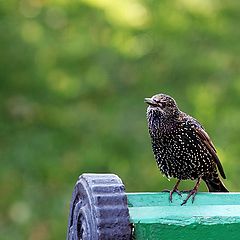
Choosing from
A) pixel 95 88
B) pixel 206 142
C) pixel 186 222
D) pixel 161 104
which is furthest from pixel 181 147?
pixel 95 88

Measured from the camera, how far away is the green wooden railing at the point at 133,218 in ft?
7.06

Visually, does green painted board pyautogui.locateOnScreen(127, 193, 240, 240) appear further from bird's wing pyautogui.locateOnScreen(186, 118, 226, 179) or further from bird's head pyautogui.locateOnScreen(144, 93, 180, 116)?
bird's wing pyautogui.locateOnScreen(186, 118, 226, 179)

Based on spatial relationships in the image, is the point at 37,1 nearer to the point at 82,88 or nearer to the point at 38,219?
the point at 82,88

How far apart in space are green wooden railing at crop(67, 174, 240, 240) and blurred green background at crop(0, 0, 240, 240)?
15.7ft

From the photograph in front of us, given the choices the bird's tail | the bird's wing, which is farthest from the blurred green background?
the bird's wing

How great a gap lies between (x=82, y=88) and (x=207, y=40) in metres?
1.16

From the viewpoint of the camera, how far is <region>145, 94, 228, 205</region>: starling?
3797 millimetres

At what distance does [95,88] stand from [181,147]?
152 inches

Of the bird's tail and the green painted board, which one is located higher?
the bird's tail

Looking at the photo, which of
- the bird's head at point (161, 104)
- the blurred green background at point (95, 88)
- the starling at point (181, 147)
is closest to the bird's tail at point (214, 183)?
the starling at point (181, 147)

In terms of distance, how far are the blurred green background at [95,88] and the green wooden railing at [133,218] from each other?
15.7 ft

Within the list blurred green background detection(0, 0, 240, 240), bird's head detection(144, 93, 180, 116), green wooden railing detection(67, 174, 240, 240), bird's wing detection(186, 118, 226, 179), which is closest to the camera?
green wooden railing detection(67, 174, 240, 240)

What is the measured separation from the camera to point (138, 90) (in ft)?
25.2

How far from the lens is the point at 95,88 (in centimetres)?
765
